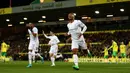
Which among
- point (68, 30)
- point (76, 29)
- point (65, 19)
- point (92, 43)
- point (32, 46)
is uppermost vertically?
point (76, 29)

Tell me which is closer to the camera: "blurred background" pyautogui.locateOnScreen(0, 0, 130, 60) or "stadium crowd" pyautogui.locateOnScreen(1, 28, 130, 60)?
"blurred background" pyautogui.locateOnScreen(0, 0, 130, 60)

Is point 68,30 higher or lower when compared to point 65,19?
lower

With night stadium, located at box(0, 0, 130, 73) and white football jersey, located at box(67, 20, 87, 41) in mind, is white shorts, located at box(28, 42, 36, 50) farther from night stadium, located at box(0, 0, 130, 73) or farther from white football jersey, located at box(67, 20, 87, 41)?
night stadium, located at box(0, 0, 130, 73)

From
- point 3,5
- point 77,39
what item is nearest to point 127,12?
point 3,5

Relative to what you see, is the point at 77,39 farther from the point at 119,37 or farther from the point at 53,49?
the point at 119,37

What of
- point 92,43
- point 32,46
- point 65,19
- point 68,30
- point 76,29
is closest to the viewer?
point 76,29

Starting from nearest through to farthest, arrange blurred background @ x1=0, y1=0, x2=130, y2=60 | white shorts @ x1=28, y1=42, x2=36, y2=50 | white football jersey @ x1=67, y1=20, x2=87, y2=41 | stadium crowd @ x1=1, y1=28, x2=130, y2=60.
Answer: white football jersey @ x1=67, y1=20, x2=87, y2=41, white shorts @ x1=28, y1=42, x2=36, y2=50, blurred background @ x1=0, y1=0, x2=130, y2=60, stadium crowd @ x1=1, y1=28, x2=130, y2=60

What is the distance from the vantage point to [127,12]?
145ft

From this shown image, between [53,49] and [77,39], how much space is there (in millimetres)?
8575

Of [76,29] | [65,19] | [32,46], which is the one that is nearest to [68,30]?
[65,19]

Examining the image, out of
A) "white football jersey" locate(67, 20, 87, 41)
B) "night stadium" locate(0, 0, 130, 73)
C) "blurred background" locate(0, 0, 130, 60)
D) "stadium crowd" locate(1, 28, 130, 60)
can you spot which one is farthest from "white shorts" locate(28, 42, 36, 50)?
"stadium crowd" locate(1, 28, 130, 60)

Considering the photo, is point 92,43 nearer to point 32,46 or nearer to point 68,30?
point 68,30

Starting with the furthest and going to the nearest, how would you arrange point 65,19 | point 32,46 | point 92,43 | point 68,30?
point 65,19 < point 92,43 < point 68,30 < point 32,46

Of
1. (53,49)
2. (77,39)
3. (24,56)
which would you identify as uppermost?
(77,39)
